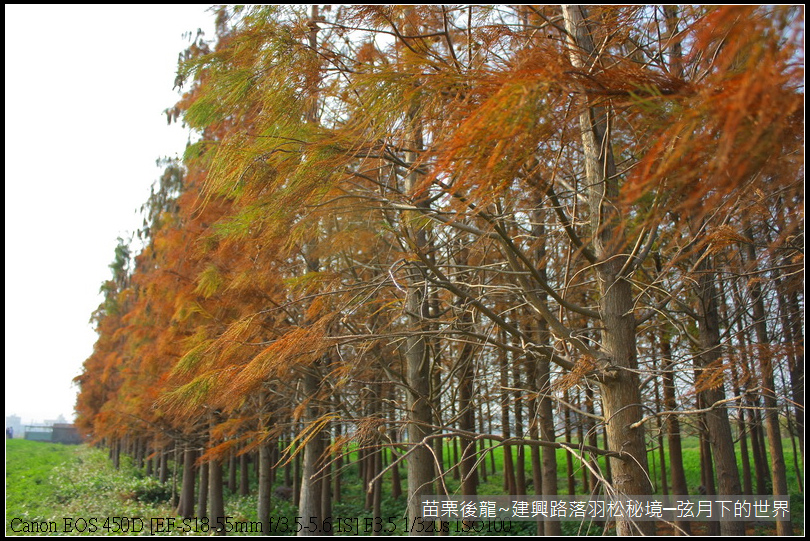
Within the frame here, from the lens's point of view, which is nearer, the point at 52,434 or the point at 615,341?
the point at 615,341

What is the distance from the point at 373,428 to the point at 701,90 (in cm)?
281

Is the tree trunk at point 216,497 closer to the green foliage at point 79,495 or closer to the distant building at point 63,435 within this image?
the green foliage at point 79,495

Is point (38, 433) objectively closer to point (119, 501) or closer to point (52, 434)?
point (52, 434)

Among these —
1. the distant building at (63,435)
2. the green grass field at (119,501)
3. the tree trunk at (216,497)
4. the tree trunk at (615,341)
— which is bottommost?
the green grass field at (119,501)

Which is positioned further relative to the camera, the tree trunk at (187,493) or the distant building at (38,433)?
the distant building at (38,433)

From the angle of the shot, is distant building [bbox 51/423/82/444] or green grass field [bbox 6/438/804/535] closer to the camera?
green grass field [bbox 6/438/804/535]

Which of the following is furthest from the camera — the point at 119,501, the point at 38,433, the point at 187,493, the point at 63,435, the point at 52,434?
the point at 38,433

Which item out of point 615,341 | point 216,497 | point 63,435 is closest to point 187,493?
point 216,497

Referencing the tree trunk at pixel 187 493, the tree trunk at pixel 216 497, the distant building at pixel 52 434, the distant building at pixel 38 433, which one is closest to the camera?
the tree trunk at pixel 216 497

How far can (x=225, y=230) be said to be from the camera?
3.86m

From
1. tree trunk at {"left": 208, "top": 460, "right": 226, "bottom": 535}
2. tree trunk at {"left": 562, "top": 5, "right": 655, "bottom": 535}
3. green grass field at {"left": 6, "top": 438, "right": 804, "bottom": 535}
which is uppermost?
tree trunk at {"left": 562, "top": 5, "right": 655, "bottom": 535}

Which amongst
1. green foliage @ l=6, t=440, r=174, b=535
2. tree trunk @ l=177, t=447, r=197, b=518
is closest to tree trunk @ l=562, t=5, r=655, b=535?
green foliage @ l=6, t=440, r=174, b=535

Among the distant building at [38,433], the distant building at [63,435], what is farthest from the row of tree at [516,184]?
the distant building at [38,433]

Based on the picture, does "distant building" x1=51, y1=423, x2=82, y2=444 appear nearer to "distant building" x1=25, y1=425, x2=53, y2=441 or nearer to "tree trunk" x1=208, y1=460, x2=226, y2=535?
"distant building" x1=25, y1=425, x2=53, y2=441
